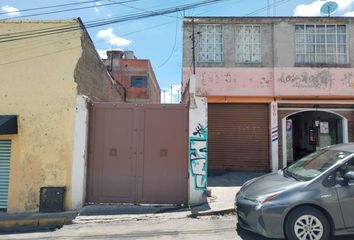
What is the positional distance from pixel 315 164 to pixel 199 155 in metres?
3.45

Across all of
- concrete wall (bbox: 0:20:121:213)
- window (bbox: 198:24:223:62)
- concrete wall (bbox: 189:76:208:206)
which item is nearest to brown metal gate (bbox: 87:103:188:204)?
concrete wall (bbox: 189:76:208:206)

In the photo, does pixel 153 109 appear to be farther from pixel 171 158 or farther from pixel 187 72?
pixel 187 72

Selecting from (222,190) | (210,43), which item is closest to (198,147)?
(222,190)

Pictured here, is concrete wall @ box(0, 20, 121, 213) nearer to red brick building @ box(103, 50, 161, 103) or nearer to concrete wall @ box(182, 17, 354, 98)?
concrete wall @ box(182, 17, 354, 98)

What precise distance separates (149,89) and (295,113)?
36.0m

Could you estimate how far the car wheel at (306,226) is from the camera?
5.95m

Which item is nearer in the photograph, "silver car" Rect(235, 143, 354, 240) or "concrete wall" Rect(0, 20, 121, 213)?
"silver car" Rect(235, 143, 354, 240)

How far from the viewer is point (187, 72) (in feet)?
48.8

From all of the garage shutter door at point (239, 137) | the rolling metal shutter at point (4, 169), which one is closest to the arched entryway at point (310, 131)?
the garage shutter door at point (239, 137)

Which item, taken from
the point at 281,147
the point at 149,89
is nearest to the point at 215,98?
the point at 281,147

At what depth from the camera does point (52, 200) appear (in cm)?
930

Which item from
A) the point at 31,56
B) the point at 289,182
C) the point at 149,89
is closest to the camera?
the point at 289,182

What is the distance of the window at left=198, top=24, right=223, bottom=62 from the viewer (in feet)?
49.8

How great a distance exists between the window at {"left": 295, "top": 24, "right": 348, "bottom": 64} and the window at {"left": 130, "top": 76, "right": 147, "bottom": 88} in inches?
1371
